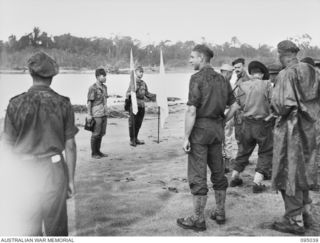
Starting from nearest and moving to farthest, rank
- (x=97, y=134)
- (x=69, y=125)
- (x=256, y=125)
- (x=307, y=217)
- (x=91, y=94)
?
(x=69, y=125) < (x=307, y=217) < (x=256, y=125) < (x=91, y=94) < (x=97, y=134)

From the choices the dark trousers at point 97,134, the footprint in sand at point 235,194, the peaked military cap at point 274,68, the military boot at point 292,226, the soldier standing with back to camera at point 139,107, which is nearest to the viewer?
the military boot at point 292,226

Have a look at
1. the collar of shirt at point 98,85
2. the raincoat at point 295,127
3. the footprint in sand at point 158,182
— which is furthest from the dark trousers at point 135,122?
the raincoat at point 295,127

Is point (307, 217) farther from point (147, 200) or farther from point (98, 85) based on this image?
point (98, 85)

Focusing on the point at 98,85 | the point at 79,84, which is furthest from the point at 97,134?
the point at 79,84

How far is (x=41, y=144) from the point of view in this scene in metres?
2.60

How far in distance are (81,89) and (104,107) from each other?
0.58m

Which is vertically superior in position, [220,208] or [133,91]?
[133,91]

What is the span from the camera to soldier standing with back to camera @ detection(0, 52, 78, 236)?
2594mm

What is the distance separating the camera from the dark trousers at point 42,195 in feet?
8.50

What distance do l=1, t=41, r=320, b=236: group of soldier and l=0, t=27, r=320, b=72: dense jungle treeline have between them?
40 cm

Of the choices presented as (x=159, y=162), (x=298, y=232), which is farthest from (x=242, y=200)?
(x=159, y=162)

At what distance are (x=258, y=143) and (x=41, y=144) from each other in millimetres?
3021

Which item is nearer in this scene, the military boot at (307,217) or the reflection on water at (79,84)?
the military boot at (307,217)

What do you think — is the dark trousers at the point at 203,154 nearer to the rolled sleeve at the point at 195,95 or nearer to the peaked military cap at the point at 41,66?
the rolled sleeve at the point at 195,95
